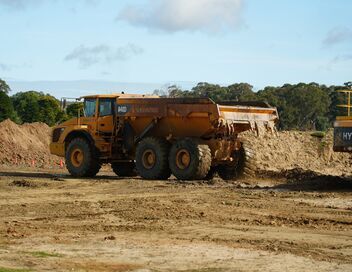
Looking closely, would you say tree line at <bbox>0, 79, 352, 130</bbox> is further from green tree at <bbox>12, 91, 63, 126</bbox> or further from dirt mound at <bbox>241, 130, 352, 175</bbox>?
dirt mound at <bbox>241, 130, 352, 175</bbox>

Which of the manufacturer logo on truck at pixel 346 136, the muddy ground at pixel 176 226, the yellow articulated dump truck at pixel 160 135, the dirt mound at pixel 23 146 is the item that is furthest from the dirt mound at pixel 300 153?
the manufacturer logo on truck at pixel 346 136

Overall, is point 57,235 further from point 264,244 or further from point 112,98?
point 112,98

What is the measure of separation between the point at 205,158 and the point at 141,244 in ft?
38.8

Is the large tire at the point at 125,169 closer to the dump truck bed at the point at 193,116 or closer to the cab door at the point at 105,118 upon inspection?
the cab door at the point at 105,118

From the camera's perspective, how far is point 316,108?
196 ft

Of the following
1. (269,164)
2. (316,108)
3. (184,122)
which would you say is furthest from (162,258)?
(316,108)

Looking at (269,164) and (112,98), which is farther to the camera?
(269,164)

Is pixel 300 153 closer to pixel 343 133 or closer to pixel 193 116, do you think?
pixel 193 116

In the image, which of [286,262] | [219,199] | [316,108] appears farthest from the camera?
[316,108]

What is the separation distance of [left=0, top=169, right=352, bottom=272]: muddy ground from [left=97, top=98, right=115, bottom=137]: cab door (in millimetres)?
3727

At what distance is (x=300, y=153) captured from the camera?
4138cm

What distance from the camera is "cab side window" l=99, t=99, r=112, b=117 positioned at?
26.6 m

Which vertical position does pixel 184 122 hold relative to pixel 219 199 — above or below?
above

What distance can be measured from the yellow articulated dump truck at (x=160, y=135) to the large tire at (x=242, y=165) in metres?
0.03
